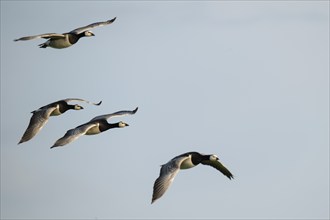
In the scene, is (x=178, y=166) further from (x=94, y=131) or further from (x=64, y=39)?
(x=64, y=39)

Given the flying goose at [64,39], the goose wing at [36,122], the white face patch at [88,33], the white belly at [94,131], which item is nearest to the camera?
the goose wing at [36,122]

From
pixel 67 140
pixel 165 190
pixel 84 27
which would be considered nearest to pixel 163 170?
pixel 165 190

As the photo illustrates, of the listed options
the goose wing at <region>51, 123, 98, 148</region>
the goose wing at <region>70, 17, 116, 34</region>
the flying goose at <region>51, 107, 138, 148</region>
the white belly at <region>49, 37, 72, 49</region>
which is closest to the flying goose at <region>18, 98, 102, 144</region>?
the flying goose at <region>51, 107, 138, 148</region>

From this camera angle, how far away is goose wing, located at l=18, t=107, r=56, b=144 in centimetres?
4700

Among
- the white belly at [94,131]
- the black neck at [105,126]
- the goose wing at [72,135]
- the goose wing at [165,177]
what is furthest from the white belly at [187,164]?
the black neck at [105,126]

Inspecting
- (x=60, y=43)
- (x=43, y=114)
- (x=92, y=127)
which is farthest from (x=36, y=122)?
(x=60, y=43)

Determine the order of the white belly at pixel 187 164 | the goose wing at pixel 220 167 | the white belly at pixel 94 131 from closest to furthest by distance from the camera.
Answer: the white belly at pixel 187 164 < the goose wing at pixel 220 167 < the white belly at pixel 94 131

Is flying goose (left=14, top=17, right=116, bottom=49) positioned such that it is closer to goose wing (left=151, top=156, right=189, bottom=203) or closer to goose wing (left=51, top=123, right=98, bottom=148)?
goose wing (left=51, top=123, right=98, bottom=148)

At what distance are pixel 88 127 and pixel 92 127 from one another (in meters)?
1.13

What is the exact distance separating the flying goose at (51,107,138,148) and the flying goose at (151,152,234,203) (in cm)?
498

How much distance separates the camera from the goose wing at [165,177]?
38872 millimetres

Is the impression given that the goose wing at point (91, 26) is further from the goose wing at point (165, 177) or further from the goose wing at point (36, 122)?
the goose wing at point (165, 177)

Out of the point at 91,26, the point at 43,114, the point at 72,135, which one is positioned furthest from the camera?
the point at 91,26

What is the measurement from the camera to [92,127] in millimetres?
48562
